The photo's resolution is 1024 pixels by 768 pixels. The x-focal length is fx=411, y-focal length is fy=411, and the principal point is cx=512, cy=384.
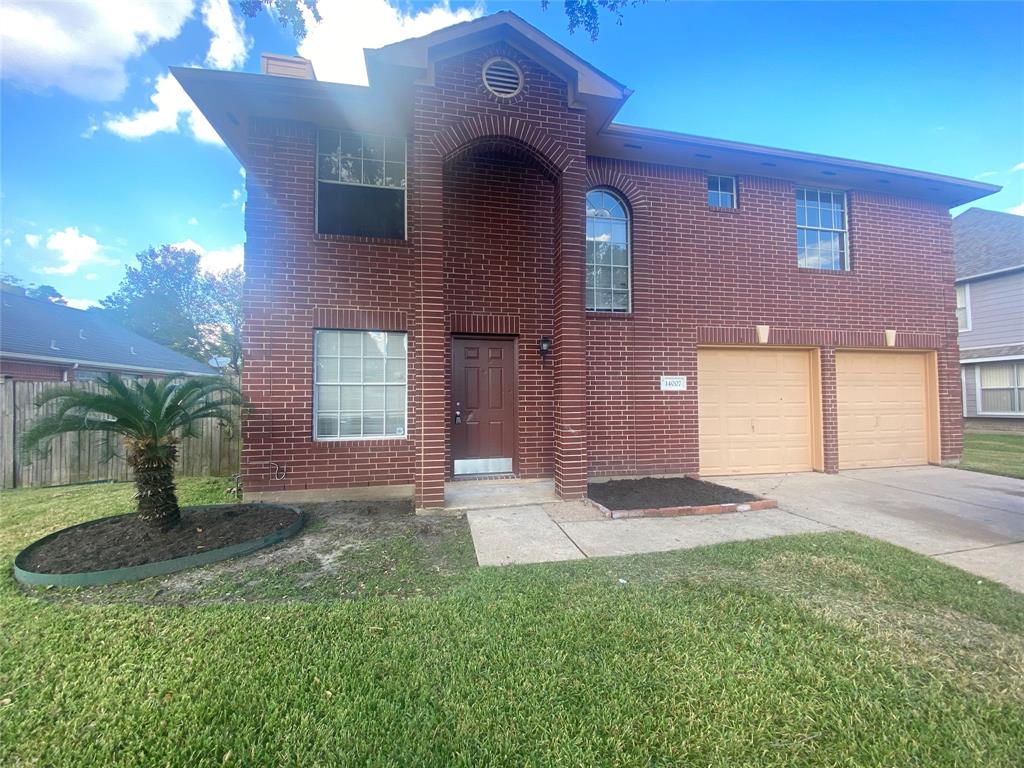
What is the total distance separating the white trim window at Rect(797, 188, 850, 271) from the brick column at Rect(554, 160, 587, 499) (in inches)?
206

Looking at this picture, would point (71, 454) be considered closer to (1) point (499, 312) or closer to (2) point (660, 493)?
(1) point (499, 312)

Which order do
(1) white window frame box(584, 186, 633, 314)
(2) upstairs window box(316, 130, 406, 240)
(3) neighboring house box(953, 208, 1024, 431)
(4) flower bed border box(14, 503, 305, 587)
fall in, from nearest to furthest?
(4) flower bed border box(14, 503, 305, 587), (2) upstairs window box(316, 130, 406, 240), (1) white window frame box(584, 186, 633, 314), (3) neighboring house box(953, 208, 1024, 431)

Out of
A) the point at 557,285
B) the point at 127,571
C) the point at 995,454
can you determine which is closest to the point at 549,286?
the point at 557,285

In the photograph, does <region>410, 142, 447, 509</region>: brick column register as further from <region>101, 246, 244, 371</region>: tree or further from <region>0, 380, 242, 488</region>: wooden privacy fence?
<region>101, 246, 244, 371</region>: tree

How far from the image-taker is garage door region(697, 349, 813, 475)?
25.1 ft

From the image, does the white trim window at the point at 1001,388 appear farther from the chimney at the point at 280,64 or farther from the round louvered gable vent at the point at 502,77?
the chimney at the point at 280,64

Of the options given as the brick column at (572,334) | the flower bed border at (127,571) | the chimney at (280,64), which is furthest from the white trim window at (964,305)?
the flower bed border at (127,571)

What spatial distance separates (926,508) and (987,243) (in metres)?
17.7

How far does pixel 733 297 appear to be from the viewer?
7.71m

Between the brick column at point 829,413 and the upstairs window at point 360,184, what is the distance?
8214mm

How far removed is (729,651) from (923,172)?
10577 millimetres

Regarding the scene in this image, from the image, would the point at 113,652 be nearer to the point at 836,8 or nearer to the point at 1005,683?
the point at 1005,683

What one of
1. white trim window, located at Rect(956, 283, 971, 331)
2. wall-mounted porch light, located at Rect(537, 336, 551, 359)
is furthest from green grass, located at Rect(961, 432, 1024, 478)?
wall-mounted porch light, located at Rect(537, 336, 551, 359)

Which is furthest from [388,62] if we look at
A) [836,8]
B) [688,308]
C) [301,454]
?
[836,8]
